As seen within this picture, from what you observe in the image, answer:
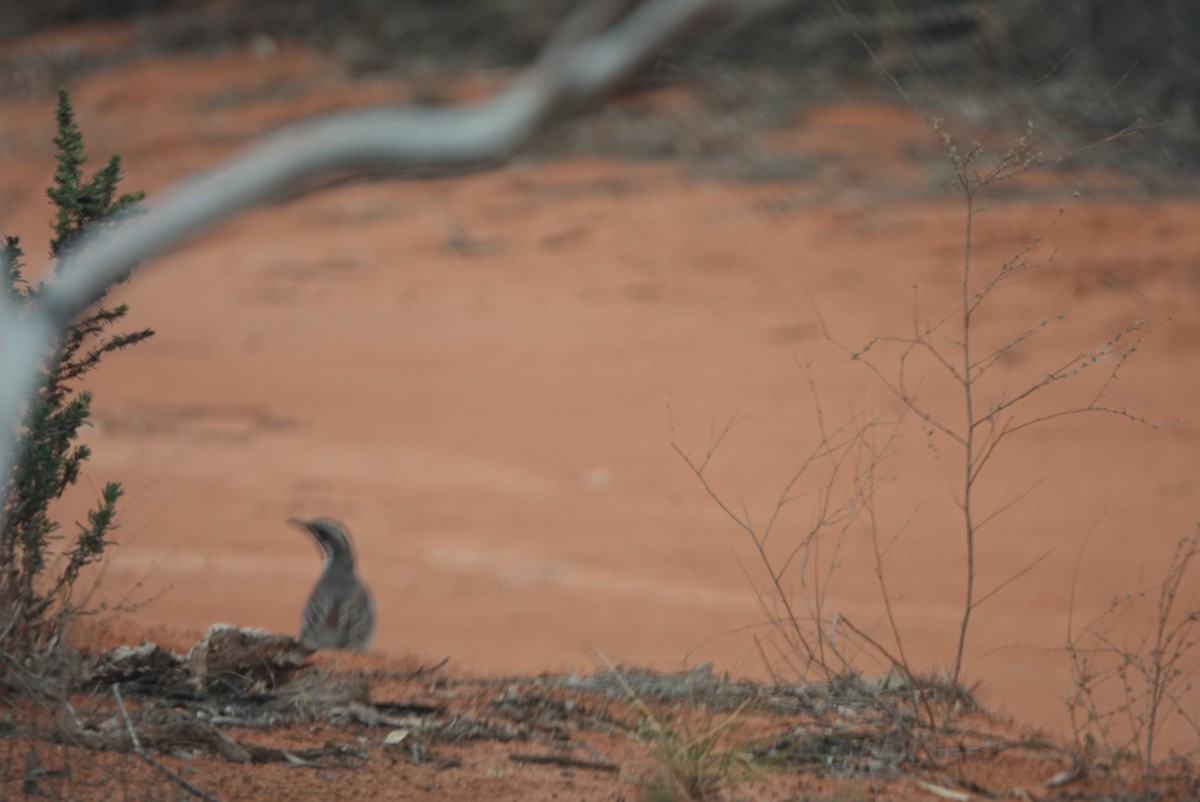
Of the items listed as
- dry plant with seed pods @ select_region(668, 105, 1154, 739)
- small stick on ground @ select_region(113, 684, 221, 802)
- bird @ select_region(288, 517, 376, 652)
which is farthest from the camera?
dry plant with seed pods @ select_region(668, 105, 1154, 739)

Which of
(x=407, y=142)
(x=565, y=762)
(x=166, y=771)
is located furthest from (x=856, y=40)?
(x=407, y=142)

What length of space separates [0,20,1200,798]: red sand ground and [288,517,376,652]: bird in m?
0.31

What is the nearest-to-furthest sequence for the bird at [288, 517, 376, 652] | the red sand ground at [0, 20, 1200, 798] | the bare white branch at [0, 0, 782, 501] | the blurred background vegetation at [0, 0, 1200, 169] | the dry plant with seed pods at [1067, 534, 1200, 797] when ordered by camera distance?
the bare white branch at [0, 0, 782, 501], the dry plant with seed pods at [1067, 534, 1200, 797], the bird at [288, 517, 376, 652], the red sand ground at [0, 20, 1200, 798], the blurred background vegetation at [0, 0, 1200, 169]

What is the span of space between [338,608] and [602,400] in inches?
224

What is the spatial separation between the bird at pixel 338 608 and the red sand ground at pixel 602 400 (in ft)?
1.01

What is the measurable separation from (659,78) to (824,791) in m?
2.03

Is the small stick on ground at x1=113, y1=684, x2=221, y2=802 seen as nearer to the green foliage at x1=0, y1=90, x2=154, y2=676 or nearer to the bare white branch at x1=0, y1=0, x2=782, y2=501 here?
the green foliage at x1=0, y1=90, x2=154, y2=676

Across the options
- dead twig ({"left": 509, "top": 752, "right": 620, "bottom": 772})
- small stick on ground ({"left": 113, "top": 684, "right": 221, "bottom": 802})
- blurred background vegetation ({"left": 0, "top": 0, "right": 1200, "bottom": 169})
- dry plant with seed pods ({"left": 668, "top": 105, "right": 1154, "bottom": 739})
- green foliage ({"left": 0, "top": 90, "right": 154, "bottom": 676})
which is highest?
blurred background vegetation ({"left": 0, "top": 0, "right": 1200, "bottom": 169})

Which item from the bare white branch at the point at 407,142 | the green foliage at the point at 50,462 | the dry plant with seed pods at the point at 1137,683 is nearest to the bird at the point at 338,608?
the green foliage at the point at 50,462

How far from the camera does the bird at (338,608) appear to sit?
580cm

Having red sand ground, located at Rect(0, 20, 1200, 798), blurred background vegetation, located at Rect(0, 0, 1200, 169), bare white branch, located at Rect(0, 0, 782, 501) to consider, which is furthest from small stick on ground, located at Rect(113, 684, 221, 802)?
blurred background vegetation, located at Rect(0, 0, 1200, 169)

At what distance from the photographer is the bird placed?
5805mm

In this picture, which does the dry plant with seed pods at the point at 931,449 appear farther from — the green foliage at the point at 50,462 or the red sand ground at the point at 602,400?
the green foliage at the point at 50,462

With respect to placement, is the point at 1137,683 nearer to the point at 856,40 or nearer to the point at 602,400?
the point at 602,400
